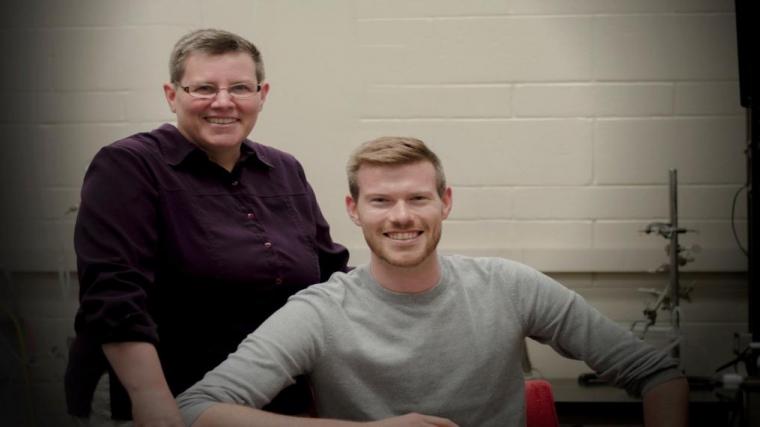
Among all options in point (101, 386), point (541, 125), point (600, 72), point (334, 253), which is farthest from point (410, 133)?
point (101, 386)

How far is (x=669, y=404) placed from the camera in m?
1.32

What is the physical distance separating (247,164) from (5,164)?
44 cm

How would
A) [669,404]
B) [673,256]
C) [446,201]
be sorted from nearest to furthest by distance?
[669,404] < [446,201] < [673,256]

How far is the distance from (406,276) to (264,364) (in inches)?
10.9

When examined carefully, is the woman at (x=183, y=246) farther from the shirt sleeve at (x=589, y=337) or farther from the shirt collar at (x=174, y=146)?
the shirt sleeve at (x=589, y=337)

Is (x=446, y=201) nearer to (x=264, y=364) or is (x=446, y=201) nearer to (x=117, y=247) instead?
(x=264, y=364)

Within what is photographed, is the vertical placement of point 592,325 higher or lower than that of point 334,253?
lower

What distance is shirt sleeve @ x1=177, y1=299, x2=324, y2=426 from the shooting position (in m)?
1.24

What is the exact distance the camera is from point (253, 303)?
4.65ft

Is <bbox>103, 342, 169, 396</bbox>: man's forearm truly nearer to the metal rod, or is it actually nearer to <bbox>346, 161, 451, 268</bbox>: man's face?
<bbox>346, 161, 451, 268</bbox>: man's face

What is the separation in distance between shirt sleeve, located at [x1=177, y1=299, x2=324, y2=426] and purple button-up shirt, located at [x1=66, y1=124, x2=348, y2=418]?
0.10 m

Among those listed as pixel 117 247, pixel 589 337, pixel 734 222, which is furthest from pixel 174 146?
pixel 734 222

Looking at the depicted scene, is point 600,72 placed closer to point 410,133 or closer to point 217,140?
point 410,133

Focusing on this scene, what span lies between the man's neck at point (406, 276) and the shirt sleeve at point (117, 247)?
1.20 feet
